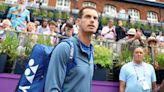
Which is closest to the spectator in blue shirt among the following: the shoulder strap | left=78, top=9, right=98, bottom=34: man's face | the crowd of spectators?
the crowd of spectators

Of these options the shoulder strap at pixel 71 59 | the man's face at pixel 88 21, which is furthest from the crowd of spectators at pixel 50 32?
the shoulder strap at pixel 71 59

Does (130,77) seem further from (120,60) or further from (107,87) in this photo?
(120,60)

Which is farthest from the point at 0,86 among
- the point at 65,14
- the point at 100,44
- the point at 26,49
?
the point at 65,14

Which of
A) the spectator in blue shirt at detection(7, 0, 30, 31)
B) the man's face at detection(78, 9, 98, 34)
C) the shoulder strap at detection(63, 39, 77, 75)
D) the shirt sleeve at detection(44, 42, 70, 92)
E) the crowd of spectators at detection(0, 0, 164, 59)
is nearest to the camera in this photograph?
the shirt sleeve at detection(44, 42, 70, 92)

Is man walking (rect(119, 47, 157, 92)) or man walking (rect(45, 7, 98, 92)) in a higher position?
man walking (rect(45, 7, 98, 92))

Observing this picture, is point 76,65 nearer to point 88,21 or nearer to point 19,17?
point 88,21

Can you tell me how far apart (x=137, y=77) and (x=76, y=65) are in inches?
118

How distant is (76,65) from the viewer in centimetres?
279

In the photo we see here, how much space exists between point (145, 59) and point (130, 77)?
5.04 feet

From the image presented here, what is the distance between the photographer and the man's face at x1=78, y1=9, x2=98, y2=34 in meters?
2.92

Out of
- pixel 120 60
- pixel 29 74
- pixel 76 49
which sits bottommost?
pixel 120 60

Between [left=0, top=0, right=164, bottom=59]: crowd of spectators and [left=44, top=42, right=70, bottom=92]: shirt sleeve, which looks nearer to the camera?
[left=44, top=42, right=70, bottom=92]: shirt sleeve

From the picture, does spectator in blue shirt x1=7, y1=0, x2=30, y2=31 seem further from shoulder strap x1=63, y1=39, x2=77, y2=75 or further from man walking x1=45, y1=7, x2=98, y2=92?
shoulder strap x1=63, y1=39, x2=77, y2=75

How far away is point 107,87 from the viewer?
630cm
